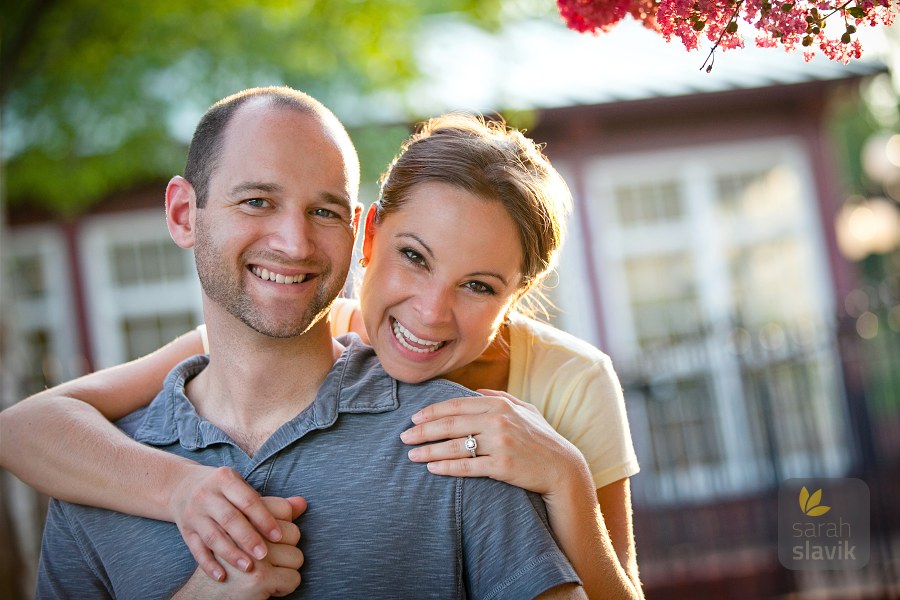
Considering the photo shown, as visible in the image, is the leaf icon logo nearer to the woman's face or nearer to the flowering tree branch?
the woman's face

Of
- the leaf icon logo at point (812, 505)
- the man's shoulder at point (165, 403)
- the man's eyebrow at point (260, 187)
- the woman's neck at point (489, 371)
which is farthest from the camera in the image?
the leaf icon logo at point (812, 505)

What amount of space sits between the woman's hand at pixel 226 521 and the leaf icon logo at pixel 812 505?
3.72m

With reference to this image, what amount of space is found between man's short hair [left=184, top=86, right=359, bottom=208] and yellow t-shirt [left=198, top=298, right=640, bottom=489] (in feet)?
2.44

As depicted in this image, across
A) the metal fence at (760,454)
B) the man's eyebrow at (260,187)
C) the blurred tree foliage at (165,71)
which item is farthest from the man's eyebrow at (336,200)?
the blurred tree foliage at (165,71)

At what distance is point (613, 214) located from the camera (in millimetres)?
10656

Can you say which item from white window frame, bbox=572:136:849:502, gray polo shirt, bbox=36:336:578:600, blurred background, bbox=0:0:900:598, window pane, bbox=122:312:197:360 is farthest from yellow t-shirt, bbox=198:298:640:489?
window pane, bbox=122:312:197:360

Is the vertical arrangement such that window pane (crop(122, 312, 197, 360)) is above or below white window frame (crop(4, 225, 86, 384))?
below

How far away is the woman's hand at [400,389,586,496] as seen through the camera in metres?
2.18

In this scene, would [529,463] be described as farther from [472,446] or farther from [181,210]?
[181,210]

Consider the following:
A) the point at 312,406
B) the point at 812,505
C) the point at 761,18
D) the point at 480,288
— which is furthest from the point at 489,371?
the point at 812,505

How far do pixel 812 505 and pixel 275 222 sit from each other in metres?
4.57

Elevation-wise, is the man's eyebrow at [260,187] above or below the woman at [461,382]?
above

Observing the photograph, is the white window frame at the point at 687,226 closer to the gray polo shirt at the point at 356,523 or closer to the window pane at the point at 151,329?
the window pane at the point at 151,329

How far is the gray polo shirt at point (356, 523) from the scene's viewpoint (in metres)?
2.16
